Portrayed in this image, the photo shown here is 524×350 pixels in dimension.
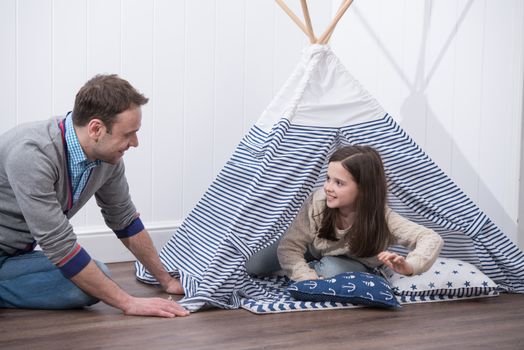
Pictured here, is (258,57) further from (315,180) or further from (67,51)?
(315,180)

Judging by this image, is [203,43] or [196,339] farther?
[203,43]

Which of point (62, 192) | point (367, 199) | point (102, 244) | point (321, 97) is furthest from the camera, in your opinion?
point (102, 244)

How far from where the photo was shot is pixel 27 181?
210 cm

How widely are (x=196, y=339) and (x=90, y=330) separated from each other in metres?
0.28

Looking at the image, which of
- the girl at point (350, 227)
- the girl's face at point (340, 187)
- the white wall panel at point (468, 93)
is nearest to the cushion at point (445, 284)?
the girl at point (350, 227)

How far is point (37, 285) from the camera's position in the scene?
2305 mm

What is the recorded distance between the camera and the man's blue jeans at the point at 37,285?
2.29 metres


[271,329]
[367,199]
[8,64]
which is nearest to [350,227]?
[367,199]

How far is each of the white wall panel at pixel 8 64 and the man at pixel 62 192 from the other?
698 mm

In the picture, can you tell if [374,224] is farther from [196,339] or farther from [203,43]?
[203,43]

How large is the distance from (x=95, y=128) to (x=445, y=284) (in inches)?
47.0

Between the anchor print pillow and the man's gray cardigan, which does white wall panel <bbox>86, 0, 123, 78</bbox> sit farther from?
the anchor print pillow

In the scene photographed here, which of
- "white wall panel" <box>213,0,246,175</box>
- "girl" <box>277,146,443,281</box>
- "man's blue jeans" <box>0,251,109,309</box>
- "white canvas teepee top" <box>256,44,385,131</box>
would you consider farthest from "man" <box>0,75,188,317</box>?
"white wall panel" <box>213,0,246,175</box>

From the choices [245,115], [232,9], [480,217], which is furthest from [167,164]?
[480,217]
